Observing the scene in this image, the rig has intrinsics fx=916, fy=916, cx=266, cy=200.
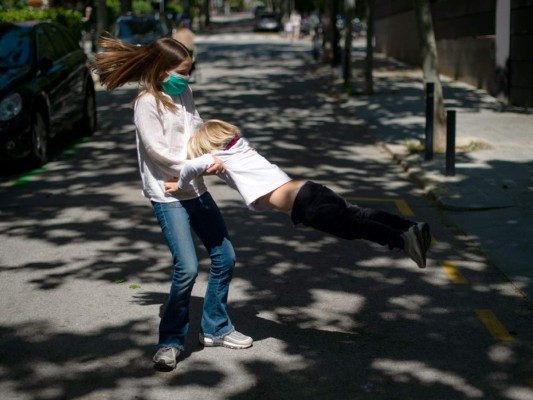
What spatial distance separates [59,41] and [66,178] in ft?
12.7

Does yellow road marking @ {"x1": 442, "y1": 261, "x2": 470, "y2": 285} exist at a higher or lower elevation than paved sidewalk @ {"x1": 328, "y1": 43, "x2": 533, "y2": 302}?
lower

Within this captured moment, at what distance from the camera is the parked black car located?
1220 cm

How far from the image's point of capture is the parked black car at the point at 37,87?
12.2m

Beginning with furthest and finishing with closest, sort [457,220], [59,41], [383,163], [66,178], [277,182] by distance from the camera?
[59,41], [383,163], [66,178], [457,220], [277,182]

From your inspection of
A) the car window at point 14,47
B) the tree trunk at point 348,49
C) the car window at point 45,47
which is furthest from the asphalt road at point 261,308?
the tree trunk at point 348,49

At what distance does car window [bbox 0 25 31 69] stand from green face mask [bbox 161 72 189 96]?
8660 mm

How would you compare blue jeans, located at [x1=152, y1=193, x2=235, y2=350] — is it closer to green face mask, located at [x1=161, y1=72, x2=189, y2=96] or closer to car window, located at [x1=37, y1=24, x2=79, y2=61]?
green face mask, located at [x1=161, y1=72, x2=189, y2=96]

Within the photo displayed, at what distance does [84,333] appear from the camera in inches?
233

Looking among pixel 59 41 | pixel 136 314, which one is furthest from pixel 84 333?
pixel 59 41

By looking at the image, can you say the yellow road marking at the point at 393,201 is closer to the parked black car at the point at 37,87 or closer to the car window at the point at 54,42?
the parked black car at the point at 37,87

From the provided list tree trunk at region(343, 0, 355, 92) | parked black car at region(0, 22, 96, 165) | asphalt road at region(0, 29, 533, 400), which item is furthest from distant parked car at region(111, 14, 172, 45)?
asphalt road at region(0, 29, 533, 400)

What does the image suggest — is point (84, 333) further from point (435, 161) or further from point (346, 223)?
point (435, 161)

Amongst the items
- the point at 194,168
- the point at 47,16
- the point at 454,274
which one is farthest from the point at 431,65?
the point at 47,16

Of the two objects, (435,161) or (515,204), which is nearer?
(515,204)
